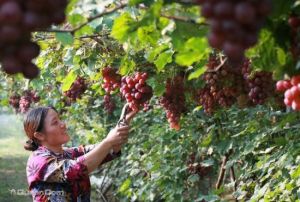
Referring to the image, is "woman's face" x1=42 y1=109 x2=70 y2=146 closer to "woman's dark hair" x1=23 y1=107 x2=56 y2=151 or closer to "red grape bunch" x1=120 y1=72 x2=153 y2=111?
"woman's dark hair" x1=23 y1=107 x2=56 y2=151

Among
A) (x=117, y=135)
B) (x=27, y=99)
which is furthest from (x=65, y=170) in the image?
(x=27, y=99)

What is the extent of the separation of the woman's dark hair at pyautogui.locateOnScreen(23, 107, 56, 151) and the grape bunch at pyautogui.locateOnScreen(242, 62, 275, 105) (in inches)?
61.9

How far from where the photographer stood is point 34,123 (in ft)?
10.1

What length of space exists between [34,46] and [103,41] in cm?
162

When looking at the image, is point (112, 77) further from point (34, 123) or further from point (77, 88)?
point (77, 88)

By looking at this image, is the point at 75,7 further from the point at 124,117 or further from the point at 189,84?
the point at 124,117

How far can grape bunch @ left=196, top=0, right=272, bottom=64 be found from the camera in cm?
80

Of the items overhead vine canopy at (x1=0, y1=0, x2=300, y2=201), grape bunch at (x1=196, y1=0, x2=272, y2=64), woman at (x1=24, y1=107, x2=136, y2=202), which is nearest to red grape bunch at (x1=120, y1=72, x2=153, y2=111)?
overhead vine canopy at (x1=0, y1=0, x2=300, y2=201)

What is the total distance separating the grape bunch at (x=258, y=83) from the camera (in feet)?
5.94

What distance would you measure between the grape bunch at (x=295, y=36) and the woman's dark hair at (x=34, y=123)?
6.94ft

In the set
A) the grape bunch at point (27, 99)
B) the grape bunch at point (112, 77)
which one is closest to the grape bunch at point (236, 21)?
the grape bunch at point (112, 77)

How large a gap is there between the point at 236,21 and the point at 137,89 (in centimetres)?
150

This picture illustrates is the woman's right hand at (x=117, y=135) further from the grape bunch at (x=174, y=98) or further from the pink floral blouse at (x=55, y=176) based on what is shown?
the grape bunch at (x=174, y=98)

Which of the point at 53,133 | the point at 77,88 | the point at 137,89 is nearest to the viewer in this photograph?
the point at 137,89
